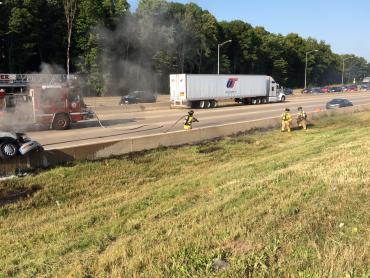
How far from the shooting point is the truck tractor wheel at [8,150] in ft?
41.6

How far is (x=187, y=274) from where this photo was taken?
5113 millimetres

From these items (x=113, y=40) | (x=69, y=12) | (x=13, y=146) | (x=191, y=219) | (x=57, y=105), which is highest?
Answer: (x=69, y=12)

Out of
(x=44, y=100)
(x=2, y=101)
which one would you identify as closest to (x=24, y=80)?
(x=44, y=100)

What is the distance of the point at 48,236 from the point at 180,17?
73.3 meters

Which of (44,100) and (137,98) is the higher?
(44,100)

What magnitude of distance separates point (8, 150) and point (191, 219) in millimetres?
7293

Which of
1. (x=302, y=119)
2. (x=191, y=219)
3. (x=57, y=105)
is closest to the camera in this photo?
(x=191, y=219)

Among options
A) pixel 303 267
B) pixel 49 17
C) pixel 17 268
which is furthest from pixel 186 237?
pixel 49 17

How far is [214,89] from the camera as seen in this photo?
4512 cm

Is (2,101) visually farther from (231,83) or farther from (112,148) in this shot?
(231,83)

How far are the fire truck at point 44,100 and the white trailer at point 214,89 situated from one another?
1946 centimetres

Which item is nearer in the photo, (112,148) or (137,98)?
(112,148)

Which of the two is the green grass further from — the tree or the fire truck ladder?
the tree

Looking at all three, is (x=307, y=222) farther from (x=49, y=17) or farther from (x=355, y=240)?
(x=49, y=17)
